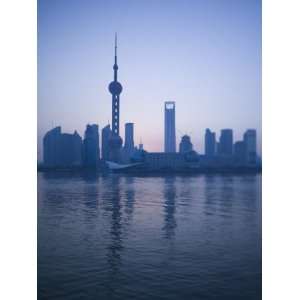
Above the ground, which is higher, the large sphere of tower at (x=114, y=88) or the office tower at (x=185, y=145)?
the large sphere of tower at (x=114, y=88)

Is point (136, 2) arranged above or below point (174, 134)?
above

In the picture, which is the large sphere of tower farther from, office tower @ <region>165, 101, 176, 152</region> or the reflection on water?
the reflection on water

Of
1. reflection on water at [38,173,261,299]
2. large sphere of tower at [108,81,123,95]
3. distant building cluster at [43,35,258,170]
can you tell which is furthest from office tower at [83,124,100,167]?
Result: reflection on water at [38,173,261,299]

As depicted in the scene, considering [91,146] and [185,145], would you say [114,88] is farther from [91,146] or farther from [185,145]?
[91,146]

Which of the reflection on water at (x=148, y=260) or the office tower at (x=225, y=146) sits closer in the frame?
the reflection on water at (x=148, y=260)

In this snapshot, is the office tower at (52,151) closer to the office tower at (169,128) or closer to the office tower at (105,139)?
the office tower at (105,139)

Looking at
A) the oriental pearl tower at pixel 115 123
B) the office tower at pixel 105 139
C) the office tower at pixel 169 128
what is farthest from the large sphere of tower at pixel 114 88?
the office tower at pixel 105 139

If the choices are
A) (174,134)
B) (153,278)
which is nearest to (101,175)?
(174,134)
